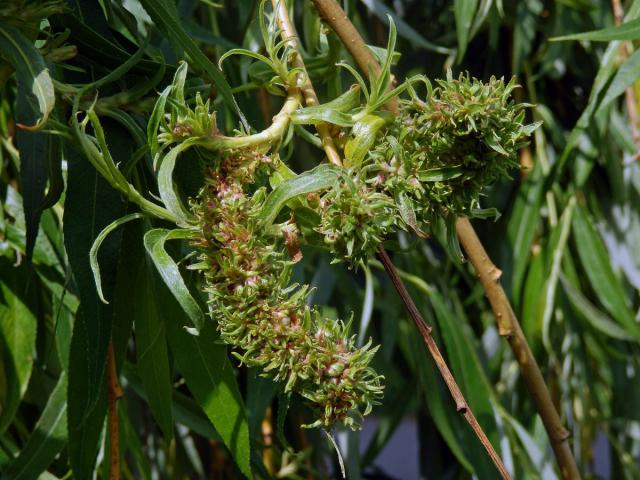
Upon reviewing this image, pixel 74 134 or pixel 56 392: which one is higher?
pixel 74 134

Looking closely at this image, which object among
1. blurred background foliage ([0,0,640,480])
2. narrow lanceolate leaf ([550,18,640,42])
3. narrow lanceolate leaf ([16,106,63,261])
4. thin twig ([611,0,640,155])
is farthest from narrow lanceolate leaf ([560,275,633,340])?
narrow lanceolate leaf ([16,106,63,261])

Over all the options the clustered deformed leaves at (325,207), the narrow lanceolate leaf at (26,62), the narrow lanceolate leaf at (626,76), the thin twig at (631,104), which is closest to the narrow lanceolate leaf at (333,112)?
the clustered deformed leaves at (325,207)

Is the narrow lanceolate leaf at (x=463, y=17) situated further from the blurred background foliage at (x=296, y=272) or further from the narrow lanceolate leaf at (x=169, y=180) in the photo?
the narrow lanceolate leaf at (x=169, y=180)

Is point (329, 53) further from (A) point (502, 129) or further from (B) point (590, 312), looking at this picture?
(B) point (590, 312)

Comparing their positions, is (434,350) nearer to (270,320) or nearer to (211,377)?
(270,320)

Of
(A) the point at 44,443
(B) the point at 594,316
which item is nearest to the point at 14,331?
(A) the point at 44,443

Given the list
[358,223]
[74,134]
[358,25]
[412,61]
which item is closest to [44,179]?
[74,134]
